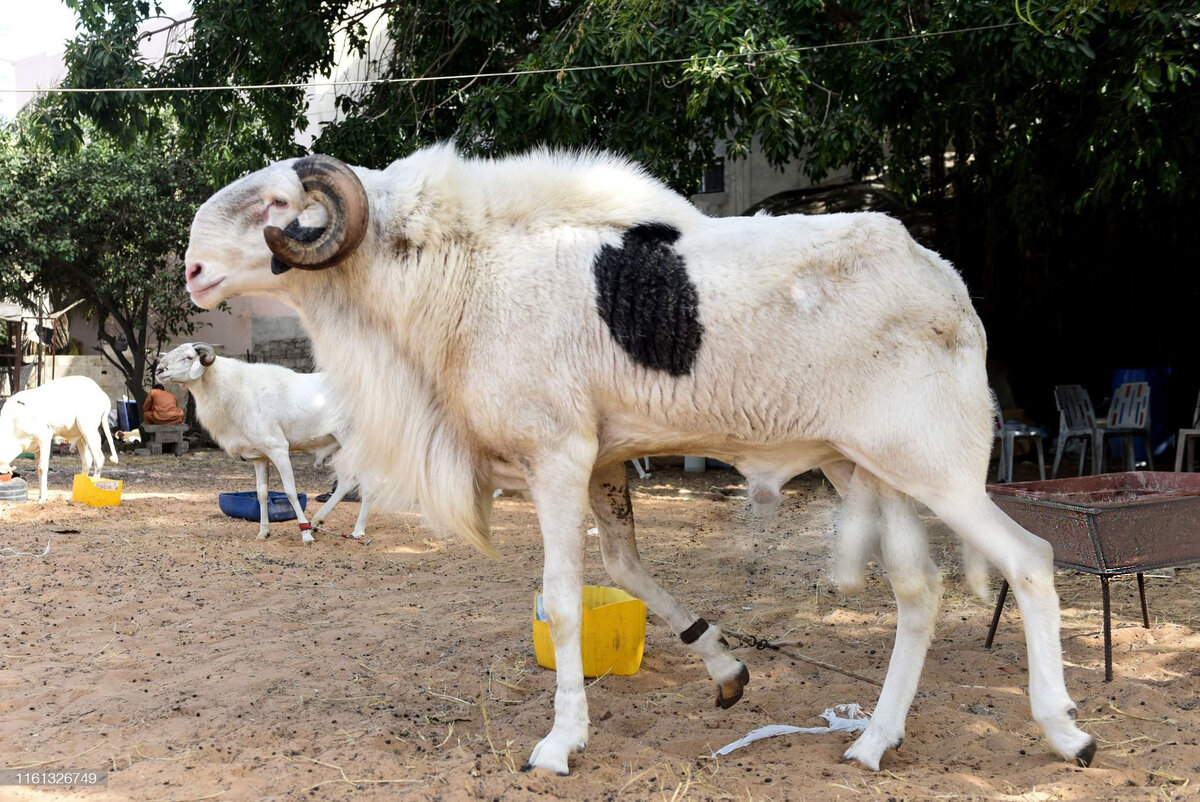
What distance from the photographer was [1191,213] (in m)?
13.5

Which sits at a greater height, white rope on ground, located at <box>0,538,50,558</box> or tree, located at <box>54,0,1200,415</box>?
tree, located at <box>54,0,1200,415</box>

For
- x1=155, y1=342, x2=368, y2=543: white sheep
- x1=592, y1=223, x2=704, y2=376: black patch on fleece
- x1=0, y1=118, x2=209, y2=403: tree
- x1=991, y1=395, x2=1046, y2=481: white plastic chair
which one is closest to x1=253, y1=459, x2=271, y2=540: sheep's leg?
x1=155, y1=342, x2=368, y2=543: white sheep

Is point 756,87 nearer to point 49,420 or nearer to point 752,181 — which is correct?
point 49,420

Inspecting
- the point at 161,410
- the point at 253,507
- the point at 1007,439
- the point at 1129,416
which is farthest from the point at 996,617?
the point at 161,410

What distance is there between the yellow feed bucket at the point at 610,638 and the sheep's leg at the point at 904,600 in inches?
49.7

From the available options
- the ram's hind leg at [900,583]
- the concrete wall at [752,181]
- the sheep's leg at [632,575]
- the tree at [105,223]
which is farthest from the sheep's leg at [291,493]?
the tree at [105,223]

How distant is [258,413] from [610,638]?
19.4ft

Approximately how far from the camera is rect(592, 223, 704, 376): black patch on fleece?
3553 mm

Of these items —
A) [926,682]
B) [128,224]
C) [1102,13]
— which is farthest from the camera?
[128,224]

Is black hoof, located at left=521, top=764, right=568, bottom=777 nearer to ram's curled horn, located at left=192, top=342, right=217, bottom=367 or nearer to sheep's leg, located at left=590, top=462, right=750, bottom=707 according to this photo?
sheep's leg, located at left=590, top=462, right=750, bottom=707

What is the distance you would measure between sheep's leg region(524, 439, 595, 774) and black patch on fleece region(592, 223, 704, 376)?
16.3 inches

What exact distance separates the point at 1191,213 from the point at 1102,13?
6.57m

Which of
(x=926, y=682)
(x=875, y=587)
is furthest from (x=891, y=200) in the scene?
(x=926, y=682)

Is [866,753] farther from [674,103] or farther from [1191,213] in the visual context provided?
[1191,213]
